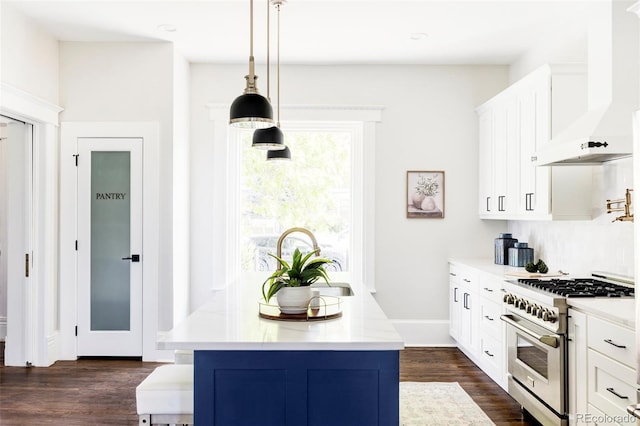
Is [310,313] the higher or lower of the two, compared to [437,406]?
higher

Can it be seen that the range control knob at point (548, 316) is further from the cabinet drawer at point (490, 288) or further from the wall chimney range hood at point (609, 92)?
the wall chimney range hood at point (609, 92)

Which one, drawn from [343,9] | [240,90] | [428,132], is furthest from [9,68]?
[428,132]

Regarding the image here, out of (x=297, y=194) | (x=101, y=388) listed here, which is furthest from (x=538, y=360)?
(x=101, y=388)

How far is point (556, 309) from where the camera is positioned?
287 centimetres

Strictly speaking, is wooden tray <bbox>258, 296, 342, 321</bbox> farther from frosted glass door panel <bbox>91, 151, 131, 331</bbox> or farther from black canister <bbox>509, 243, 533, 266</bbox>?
frosted glass door panel <bbox>91, 151, 131, 331</bbox>

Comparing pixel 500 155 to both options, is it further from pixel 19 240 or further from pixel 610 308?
pixel 19 240

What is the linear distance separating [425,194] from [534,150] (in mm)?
1493

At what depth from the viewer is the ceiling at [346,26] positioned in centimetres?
392

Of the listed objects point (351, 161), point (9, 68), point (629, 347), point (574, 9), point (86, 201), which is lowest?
point (629, 347)

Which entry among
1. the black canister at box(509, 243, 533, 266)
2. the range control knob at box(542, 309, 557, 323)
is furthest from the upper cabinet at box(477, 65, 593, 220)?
the range control knob at box(542, 309, 557, 323)

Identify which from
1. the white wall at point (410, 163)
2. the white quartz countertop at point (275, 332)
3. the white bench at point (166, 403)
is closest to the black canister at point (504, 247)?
the white wall at point (410, 163)

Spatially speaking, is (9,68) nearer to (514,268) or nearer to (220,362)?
(220,362)

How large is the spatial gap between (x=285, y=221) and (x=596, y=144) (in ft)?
10.7

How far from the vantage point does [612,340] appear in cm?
244
